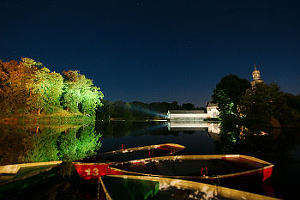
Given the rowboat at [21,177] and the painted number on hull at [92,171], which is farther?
the painted number on hull at [92,171]

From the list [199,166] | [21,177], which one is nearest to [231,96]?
[199,166]

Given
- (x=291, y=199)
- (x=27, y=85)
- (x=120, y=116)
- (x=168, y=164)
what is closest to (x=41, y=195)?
(x=168, y=164)

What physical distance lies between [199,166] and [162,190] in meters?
4.83

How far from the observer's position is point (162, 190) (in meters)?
6.43

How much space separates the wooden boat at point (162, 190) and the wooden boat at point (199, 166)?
137 cm

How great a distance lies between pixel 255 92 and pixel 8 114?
6442 cm

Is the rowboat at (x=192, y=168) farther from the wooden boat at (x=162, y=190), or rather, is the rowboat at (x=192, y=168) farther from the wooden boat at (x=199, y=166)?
the wooden boat at (x=162, y=190)

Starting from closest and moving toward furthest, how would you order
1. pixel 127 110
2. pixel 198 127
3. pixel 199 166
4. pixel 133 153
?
pixel 199 166 < pixel 133 153 < pixel 198 127 < pixel 127 110

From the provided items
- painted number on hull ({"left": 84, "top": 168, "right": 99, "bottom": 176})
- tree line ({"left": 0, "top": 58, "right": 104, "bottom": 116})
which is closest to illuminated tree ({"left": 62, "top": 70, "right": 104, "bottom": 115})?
tree line ({"left": 0, "top": 58, "right": 104, "bottom": 116})

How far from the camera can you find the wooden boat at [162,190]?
5.53m

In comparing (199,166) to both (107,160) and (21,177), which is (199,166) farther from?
(21,177)

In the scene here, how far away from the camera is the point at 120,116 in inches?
3861

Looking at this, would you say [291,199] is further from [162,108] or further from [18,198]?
[162,108]

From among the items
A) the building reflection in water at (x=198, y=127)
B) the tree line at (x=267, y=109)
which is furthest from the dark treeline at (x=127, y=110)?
the tree line at (x=267, y=109)
